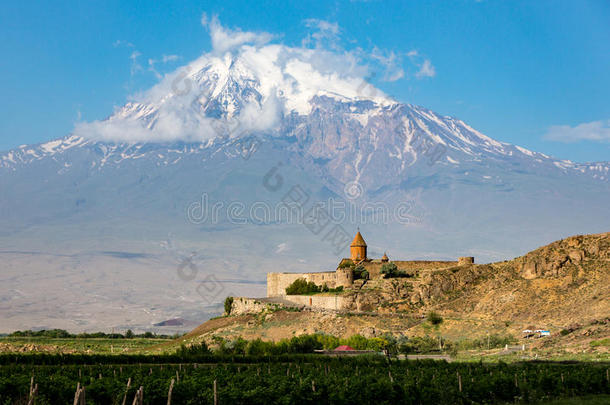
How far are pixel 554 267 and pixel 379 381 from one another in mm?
44233

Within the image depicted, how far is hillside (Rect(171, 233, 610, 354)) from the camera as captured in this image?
6366 cm

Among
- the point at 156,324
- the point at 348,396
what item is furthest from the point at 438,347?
the point at 156,324

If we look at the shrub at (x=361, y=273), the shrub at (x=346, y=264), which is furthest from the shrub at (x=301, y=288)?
the shrub at (x=346, y=264)

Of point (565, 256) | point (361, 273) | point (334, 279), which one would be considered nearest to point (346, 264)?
point (361, 273)

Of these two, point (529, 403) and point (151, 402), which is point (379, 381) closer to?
point (529, 403)

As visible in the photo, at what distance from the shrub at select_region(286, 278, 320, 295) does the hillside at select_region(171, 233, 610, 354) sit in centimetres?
808

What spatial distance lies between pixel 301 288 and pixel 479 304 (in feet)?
74.4

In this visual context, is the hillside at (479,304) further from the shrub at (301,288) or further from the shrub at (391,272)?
the shrub at (301,288)

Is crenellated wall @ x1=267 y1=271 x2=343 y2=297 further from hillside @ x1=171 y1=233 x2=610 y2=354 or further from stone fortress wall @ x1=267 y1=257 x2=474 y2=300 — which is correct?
hillside @ x1=171 y1=233 x2=610 y2=354

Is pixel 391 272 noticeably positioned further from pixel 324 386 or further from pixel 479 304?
pixel 324 386

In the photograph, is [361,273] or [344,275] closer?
[344,275]

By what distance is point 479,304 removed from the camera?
72.3 meters

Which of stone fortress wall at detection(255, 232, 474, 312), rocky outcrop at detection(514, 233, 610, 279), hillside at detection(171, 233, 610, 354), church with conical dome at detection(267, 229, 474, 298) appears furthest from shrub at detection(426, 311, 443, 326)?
church with conical dome at detection(267, 229, 474, 298)

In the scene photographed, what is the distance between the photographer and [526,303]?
6856cm
